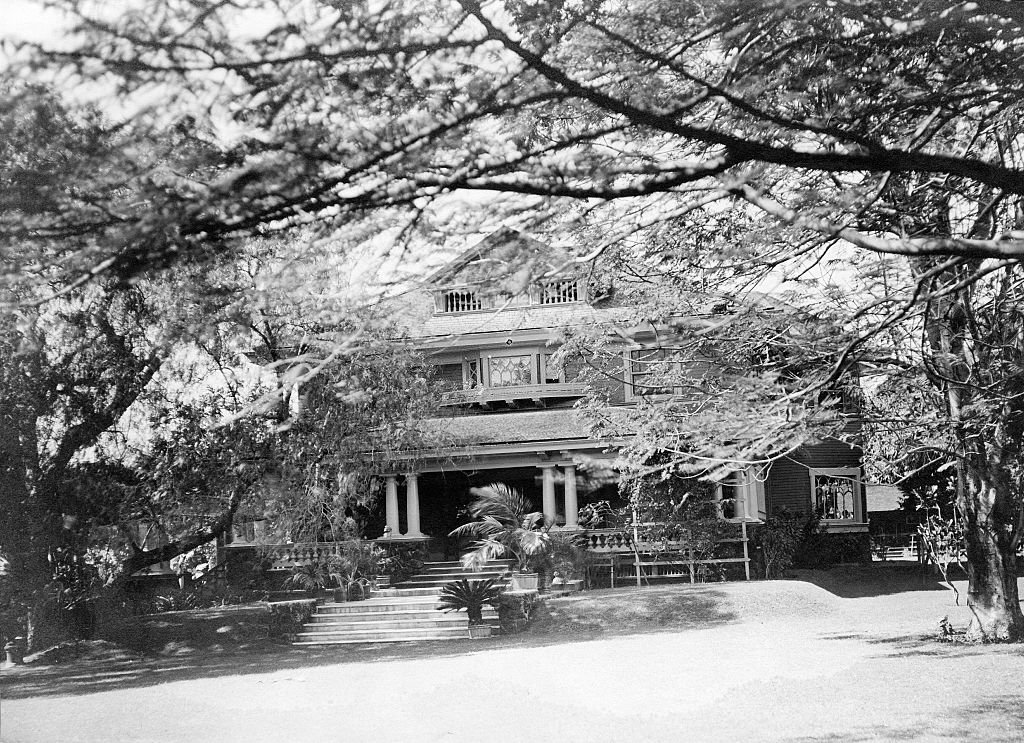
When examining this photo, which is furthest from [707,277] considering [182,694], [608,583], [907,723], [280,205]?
[608,583]

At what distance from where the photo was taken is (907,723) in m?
9.01

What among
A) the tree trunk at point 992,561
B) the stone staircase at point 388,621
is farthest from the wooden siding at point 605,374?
the tree trunk at point 992,561

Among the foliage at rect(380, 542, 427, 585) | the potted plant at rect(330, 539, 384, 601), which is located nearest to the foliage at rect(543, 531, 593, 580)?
the foliage at rect(380, 542, 427, 585)

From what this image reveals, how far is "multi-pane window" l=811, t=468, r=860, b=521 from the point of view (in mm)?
25531

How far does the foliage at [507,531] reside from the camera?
754 inches

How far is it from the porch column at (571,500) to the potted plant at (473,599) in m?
4.69

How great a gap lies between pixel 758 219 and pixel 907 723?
15.5ft

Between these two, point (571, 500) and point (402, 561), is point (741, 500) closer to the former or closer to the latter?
point (571, 500)

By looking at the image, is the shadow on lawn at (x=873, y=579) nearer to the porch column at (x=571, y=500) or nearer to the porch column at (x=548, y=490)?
the porch column at (x=571, y=500)

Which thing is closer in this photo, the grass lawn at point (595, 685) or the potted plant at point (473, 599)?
the grass lawn at point (595, 685)

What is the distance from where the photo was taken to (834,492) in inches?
1010

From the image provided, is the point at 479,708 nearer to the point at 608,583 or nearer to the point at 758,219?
the point at 758,219

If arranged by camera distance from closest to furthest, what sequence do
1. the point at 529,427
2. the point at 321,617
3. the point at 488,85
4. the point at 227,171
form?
the point at 227,171
the point at 488,85
the point at 321,617
the point at 529,427

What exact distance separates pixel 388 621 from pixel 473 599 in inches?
61.5
